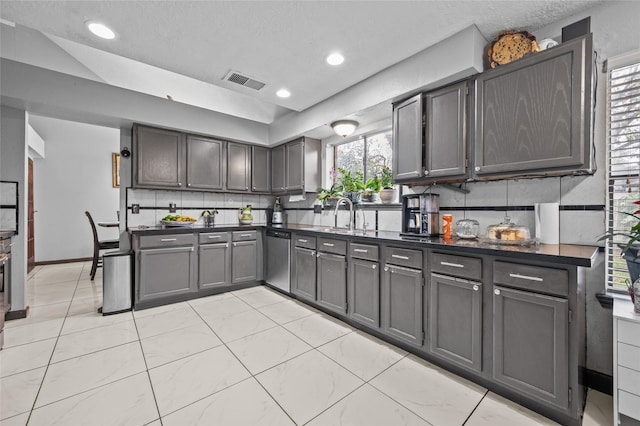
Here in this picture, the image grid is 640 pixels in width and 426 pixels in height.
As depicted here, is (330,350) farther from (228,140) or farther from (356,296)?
(228,140)

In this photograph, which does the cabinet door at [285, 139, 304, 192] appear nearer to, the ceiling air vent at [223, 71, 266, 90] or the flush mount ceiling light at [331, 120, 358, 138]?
the flush mount ceiling light at [331, 120, 358, 138]

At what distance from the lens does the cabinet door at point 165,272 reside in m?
3.33

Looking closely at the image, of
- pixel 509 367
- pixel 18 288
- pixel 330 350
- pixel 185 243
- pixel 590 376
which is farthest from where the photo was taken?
pixel 185 243

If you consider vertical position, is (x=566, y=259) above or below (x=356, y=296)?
above

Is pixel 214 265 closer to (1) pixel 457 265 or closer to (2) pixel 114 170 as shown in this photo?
(1) pixel 457 265

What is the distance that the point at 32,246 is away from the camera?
5316 millimetres

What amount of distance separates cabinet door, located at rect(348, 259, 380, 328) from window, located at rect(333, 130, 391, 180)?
149 cm

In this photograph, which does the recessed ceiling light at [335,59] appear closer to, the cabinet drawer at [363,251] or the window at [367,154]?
the window at [367,154]

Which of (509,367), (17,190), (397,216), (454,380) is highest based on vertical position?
(17,190)

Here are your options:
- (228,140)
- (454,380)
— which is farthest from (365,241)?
(228,140)

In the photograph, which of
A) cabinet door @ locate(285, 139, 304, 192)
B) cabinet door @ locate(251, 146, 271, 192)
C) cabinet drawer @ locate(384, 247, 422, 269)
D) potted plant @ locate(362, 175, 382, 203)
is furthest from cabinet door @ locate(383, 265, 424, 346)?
cabinet door @ locate(251, 146, 271, 192)

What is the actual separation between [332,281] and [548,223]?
1957 mm

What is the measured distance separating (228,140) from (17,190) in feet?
8.14

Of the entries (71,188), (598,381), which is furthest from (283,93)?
(71,188)
